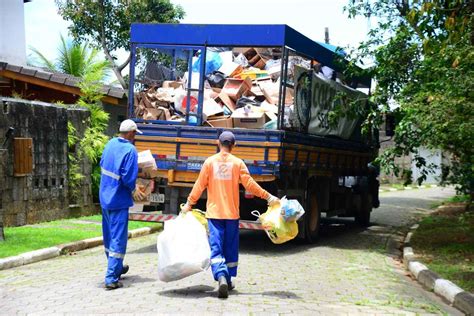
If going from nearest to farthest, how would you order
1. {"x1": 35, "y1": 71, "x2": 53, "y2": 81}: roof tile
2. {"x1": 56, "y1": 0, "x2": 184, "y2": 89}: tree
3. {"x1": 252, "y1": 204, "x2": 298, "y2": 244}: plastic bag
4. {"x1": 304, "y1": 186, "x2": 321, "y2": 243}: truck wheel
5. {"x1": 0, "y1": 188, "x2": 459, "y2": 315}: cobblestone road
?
{"x1": 0, "y1": 188, "x2": 459, "y2": 315}: cobblestone road < {"x1": 252, "y1": 204, "x2": 298, "y2": 244}: plastic bag < {"x1": 304, "y1": 186, "x2": 321, "y2": 243}: truck wheel < {"x1": 35, "y1": 71, "x2": 53, "y2": 81}: roof tile < {"x1": 56, "y1": 0, "x2": 184, "y2": 89}: tree

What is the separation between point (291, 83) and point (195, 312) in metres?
5.91

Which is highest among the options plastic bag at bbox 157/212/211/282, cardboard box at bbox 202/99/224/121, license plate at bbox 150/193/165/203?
cardboard box at bbox 202/99/224/121

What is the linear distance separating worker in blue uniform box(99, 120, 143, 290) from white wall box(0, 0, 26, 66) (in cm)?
1534

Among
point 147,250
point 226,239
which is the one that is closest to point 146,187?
point 147,250

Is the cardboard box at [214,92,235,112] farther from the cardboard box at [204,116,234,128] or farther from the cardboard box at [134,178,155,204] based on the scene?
the cardboard box at [134,178,155,204]

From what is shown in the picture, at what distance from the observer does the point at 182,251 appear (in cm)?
755

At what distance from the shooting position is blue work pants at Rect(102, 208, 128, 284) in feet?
26.0

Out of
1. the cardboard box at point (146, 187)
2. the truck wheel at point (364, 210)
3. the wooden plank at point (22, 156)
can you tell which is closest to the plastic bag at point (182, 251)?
the cardboard box at point (146, 187)

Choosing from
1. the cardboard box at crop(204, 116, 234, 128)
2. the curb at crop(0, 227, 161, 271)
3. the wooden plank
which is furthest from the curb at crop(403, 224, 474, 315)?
the wooden plank

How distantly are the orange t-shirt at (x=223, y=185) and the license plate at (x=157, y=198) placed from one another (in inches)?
151

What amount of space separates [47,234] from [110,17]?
603 inches

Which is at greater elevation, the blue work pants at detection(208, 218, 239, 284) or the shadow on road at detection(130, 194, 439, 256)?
the blue work pants at detection(208, 218, 239, 284)

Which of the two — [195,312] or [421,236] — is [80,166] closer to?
[421,236]

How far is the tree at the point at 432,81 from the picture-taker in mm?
10180
